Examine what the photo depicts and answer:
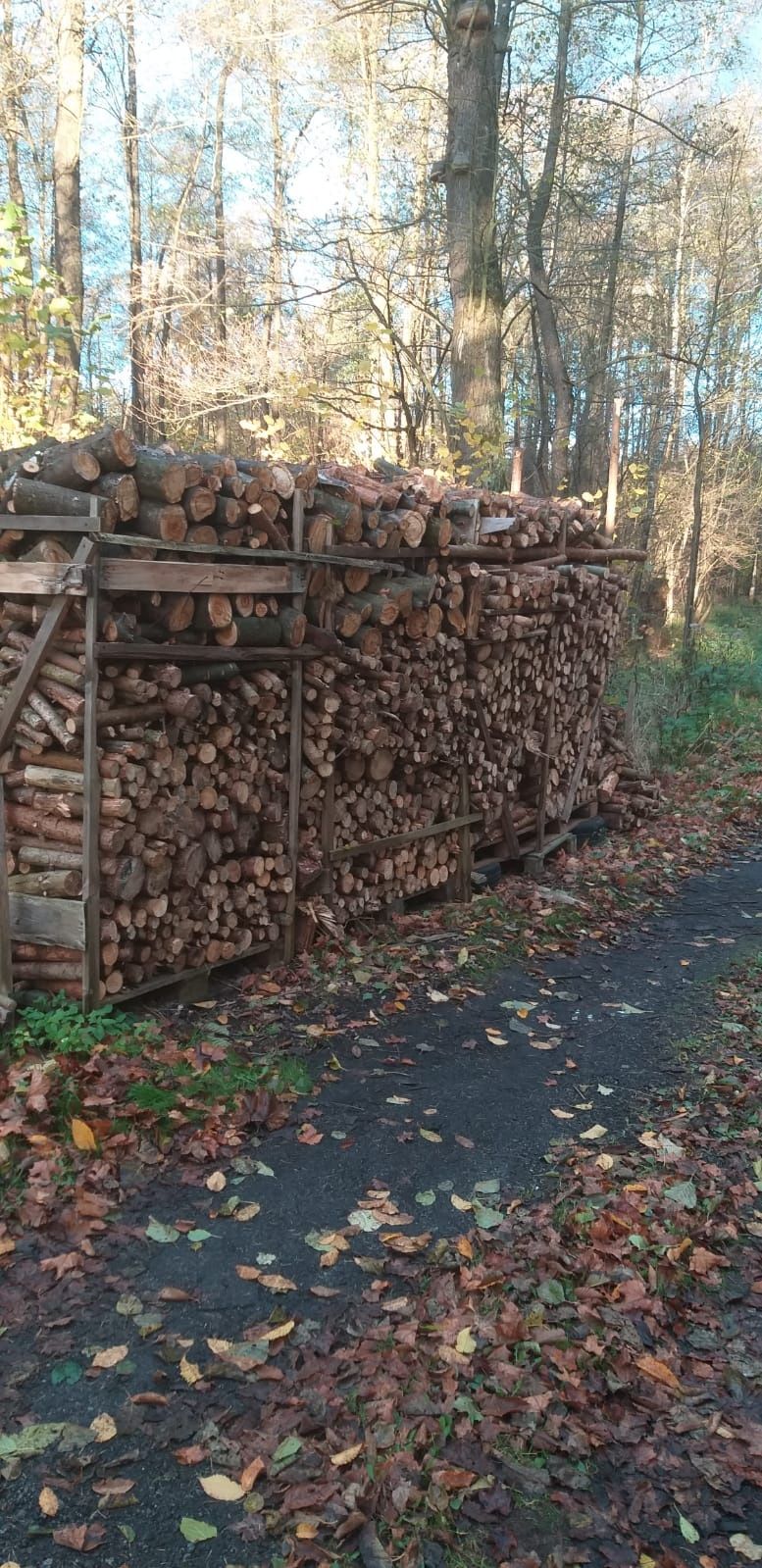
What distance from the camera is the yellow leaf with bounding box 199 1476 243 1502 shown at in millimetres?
2783

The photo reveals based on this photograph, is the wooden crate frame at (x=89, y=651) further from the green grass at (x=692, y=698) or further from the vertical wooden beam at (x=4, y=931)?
the green grass at (x=692, y=698)

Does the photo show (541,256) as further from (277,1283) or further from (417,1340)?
(417,1340)

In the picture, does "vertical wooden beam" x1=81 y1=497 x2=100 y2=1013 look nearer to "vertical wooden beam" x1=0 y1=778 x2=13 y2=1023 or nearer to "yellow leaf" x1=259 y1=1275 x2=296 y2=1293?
"vertical wooden beam" x1=0 y1=778 x2=13 y2=1023

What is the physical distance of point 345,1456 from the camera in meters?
2.88

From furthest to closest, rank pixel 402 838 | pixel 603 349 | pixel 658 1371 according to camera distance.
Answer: pixel 603 349
pixel 402 838
pixel 658 1371

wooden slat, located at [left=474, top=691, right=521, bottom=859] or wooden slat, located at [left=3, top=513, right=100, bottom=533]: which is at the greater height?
wooden slat, located at [left=3, top=513, right=100, bottom=533]

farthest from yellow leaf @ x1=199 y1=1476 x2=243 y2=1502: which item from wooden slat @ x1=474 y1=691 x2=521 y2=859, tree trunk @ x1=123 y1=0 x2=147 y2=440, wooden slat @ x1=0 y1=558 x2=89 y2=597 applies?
tree trunk @ x1=123 y1=0 x2=147 y2=440

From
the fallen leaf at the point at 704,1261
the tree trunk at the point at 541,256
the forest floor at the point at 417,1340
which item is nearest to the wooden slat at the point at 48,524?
the forest floor at the point at 417,1340

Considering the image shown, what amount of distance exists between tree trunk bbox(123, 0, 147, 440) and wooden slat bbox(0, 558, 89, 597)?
9.05 m

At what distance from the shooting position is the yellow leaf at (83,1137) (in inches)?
167

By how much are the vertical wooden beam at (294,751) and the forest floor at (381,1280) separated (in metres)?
0.34

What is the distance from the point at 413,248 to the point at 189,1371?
14634 millimetres

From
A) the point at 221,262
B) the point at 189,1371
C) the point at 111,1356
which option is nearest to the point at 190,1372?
the point at 189,1371

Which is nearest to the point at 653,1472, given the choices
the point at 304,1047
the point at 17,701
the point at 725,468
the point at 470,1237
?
the point at 470,1237
